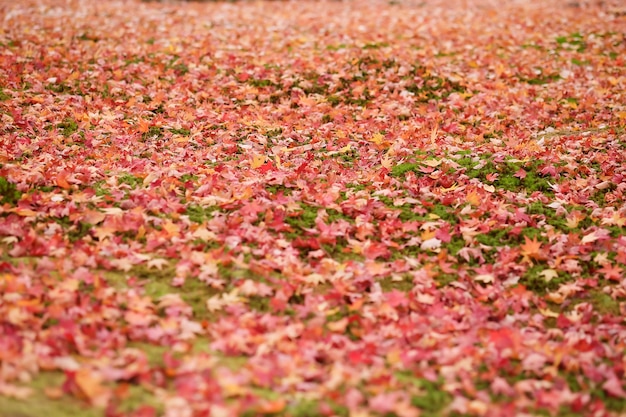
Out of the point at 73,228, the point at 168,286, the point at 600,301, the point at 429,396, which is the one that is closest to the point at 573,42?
the point at 600,301

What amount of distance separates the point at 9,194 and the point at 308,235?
267cm

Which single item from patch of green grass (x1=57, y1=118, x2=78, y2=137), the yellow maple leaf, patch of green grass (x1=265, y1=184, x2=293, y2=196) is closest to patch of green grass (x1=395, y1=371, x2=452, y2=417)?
patch of green grass (x1=265, y1=184, x2=293, y2=196)

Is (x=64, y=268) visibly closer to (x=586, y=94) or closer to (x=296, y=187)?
(x=296, y=187)

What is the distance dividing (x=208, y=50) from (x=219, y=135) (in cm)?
372

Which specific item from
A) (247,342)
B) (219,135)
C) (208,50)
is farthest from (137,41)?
(247,342)

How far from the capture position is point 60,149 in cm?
637

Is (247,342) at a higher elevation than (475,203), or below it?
below

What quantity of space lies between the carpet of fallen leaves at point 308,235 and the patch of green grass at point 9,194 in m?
0.02

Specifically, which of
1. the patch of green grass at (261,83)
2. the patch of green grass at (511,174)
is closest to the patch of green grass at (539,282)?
the patch of green grass at (511,174)

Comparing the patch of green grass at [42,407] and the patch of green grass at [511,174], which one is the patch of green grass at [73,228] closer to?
the patch of green grass at [42,407]

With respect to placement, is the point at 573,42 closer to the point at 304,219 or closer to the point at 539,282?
the point at 539,282

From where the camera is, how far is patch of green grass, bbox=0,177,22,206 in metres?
5.09

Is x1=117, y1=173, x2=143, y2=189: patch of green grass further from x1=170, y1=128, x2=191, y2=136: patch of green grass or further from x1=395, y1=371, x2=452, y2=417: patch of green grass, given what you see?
x1=395, y1=371, x2=452, y2=417: patch of green grass

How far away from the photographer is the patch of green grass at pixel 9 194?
509 cm
